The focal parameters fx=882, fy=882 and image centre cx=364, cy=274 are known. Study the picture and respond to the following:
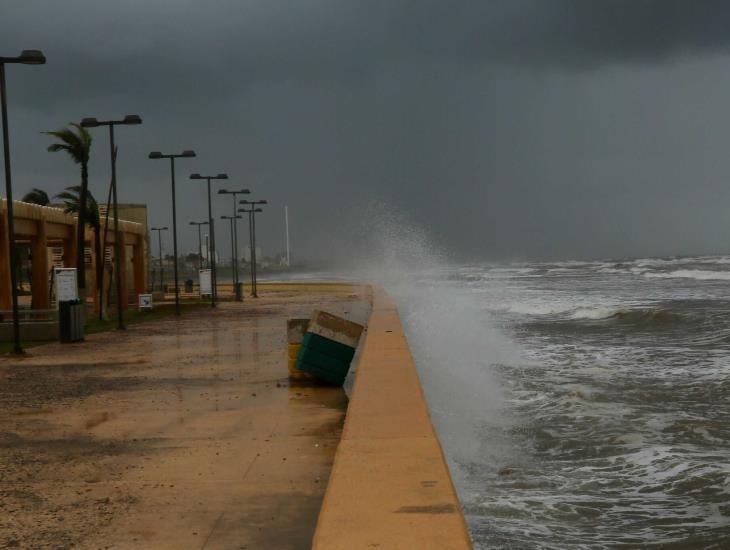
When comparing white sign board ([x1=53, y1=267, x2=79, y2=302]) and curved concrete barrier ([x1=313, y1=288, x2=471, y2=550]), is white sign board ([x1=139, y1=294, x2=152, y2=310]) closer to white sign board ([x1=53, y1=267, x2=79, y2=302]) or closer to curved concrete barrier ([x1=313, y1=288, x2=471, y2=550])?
white sign board ([x1=53, y1=267, x2=79, y2=302])

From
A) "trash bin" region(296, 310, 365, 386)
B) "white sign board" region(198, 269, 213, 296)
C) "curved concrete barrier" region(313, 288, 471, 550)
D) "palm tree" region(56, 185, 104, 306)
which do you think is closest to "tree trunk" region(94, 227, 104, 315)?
"palm tree" region(56, 185, 104, 306)

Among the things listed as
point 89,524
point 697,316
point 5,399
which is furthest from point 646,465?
point 697,316

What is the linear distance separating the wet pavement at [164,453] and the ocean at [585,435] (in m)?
1.53

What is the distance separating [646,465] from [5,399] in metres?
7.75

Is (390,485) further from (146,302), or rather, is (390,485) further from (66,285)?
(146,302)

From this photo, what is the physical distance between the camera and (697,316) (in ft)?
99.0

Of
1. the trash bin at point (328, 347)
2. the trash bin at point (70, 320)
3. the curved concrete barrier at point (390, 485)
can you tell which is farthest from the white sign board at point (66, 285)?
the curved concrete barrier at point (390, 485)

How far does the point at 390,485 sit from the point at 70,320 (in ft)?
53.0

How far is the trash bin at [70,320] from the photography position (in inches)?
771

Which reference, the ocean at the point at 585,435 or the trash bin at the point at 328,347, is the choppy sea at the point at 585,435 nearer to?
the ocean at the point at 585,435

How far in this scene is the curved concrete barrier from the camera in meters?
4.05

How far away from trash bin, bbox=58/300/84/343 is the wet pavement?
4.36 metres

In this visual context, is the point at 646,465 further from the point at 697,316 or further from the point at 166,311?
the point at 166,311

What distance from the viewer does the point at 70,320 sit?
19.7m
